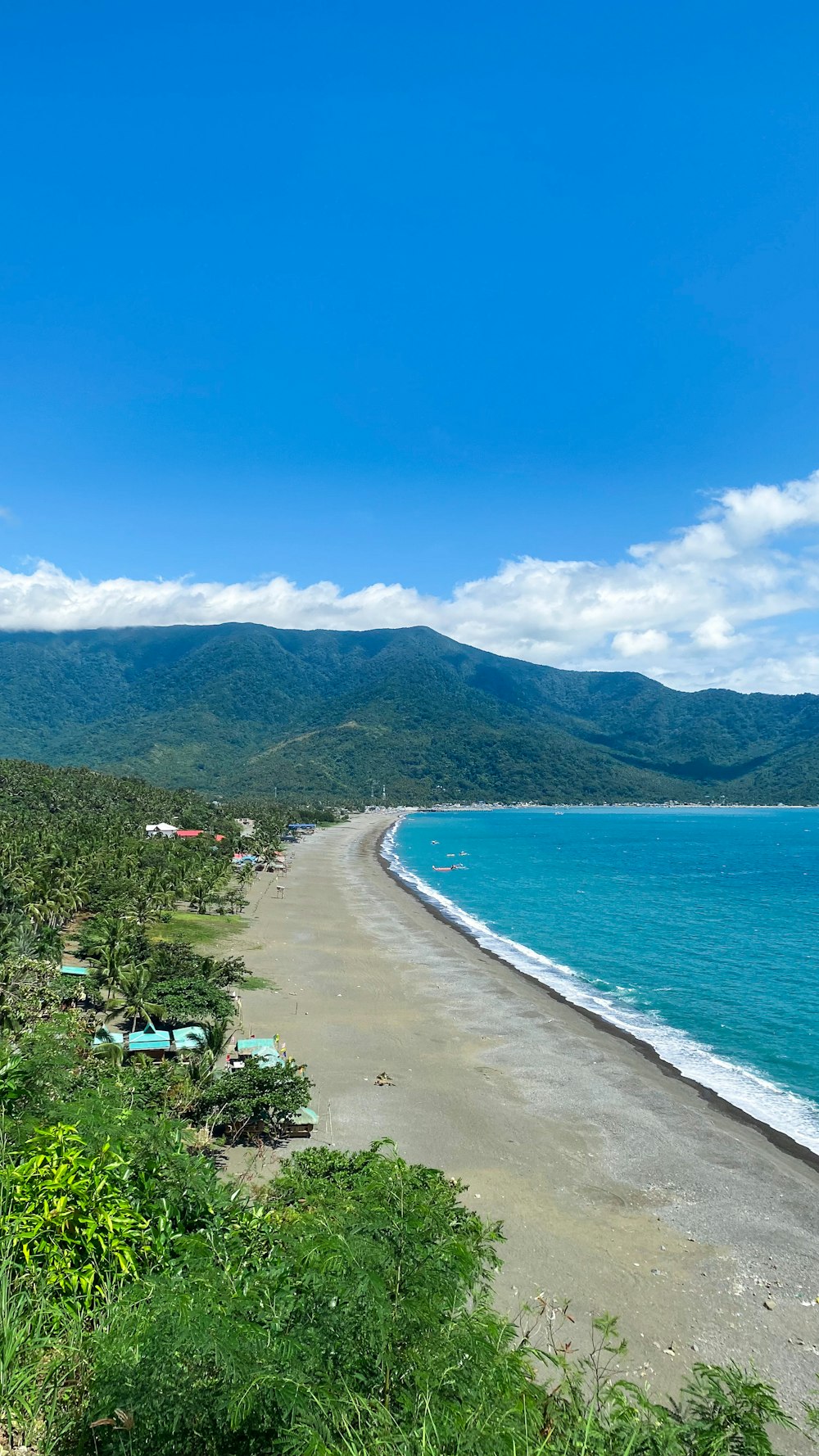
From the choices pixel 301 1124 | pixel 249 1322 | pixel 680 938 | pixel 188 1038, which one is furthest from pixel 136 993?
pixel 680 938

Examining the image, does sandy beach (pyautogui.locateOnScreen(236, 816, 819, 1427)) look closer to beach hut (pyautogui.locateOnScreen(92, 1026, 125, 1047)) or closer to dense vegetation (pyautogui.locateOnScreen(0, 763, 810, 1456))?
dense vegetation (pyautogui.locateOnScreen(0, 763, 810, 1456))

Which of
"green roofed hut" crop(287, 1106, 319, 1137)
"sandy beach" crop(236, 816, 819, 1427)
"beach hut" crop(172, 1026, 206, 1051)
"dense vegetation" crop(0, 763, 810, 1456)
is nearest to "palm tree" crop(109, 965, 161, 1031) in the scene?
"beach hut" crop(172, 1026, 206, 1051)

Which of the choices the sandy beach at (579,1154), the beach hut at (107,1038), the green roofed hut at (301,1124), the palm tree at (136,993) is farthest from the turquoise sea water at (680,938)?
the beach hut at (107,1038)

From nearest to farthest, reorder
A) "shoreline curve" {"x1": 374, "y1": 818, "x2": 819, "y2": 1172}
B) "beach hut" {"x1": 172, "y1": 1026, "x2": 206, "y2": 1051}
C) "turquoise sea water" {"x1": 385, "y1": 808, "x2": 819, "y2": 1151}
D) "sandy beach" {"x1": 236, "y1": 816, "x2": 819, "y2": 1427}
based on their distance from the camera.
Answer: "sandy beach" {"x1": 236, "y1": 816, "x2": 819, "y2": 1427} → "shoreline curve" {"x1": 374, "y1": 818, "x2": 819, "y2": 1172} → "beach hut" {"x1": 172, "y1": 1026, "x2": 206, "y2": 1051} → "turquoise sea water" {"x1": 385, "y1": 808, "x2": 819, "y2": 1151}

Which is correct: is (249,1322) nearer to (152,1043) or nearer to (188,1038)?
(152,1043)

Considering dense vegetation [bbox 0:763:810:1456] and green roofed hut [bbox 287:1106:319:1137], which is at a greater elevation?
dense vegetation [bbox 0:763:810:1456]
